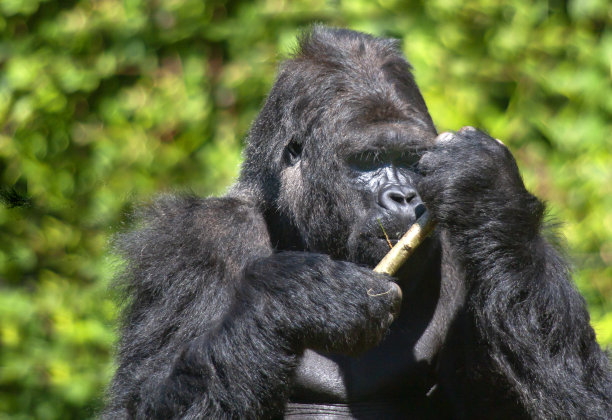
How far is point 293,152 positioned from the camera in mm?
2988

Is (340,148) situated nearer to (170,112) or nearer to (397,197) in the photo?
(397,197)

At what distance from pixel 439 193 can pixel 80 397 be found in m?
3.06

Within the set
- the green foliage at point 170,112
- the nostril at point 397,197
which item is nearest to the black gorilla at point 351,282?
the nostril at point 397,197

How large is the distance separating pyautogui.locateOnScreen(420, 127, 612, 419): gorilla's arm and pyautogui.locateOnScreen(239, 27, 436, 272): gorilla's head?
164 mm

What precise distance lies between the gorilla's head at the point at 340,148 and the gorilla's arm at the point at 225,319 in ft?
0.60

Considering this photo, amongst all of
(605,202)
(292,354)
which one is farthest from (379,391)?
(605,202)

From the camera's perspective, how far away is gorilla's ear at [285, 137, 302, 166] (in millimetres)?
2980

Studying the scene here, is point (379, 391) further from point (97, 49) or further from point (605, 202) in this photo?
point (97, 49)

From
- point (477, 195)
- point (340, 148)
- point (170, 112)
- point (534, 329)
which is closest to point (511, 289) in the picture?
point (534, 329)

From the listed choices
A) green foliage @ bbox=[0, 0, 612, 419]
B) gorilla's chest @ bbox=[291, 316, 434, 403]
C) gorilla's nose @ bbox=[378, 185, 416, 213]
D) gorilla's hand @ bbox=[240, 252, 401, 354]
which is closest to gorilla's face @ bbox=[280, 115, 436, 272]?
gorilla's nose @ bbox=[378, 185, 416, 213]

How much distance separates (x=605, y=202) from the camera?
Answer: 4605 millimetres

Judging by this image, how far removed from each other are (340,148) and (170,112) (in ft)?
7.92

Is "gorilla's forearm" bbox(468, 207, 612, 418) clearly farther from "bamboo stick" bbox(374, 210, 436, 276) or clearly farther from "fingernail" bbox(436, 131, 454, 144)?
"fingernail" bbox(436, 131, 454, 144)

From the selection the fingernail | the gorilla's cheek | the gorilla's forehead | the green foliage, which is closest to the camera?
the fingernail
